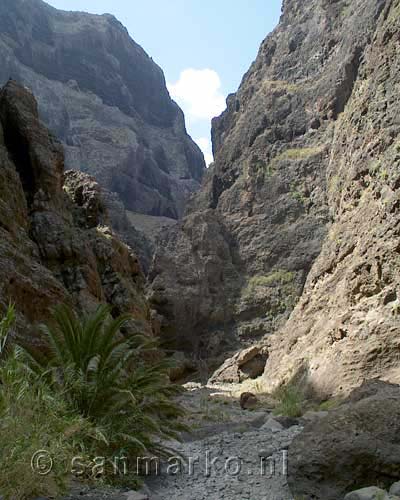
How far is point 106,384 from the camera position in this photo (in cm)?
816

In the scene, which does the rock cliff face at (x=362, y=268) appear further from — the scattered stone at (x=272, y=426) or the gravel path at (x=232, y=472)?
the gravel path at (x=232, y=472)

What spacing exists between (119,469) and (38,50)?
105m

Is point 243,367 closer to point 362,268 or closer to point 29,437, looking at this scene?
point 362,268

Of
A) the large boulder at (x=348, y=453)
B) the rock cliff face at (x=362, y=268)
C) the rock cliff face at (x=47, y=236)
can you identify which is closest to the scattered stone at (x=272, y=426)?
the large boulder at (x=348, y=453)

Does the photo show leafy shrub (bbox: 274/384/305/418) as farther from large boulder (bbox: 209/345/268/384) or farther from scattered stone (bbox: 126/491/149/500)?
large boulder (bbox: 209/345/268/384)

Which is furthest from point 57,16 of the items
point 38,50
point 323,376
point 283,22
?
point 323,376

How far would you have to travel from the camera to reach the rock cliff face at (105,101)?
87.1 meters

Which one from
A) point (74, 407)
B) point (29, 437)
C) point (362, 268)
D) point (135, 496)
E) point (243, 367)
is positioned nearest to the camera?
point (29, 437)

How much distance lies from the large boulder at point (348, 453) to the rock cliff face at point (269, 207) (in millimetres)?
25762

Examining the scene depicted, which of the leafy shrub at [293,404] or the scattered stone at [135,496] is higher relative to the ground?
the leafy shrub at [293,404]

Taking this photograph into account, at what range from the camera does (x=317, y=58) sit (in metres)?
47.5

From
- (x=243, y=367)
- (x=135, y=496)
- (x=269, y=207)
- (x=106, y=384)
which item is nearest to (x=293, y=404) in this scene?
(x=106, y=384)

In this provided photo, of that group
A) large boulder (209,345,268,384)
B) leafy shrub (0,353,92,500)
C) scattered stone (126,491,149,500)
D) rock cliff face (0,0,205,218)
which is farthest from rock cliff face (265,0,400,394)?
rock cliff face (0,0,205,218)

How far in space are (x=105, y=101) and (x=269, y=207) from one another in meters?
71.8
